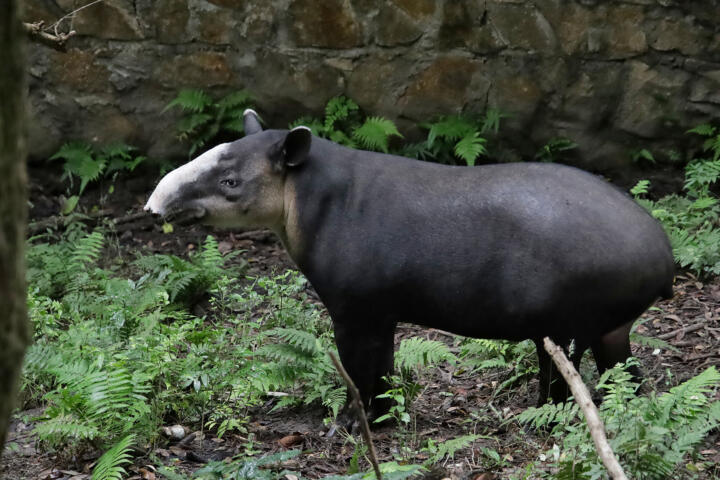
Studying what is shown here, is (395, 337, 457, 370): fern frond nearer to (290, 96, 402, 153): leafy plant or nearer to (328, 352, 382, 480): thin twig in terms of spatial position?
(328, 352, 382, 480): thin twig

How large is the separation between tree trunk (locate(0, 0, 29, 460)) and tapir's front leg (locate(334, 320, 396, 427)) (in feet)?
10.7

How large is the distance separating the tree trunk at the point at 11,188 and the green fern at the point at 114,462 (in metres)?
2.63

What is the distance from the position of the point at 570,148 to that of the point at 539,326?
183 inches

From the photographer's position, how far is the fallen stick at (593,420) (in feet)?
11.6

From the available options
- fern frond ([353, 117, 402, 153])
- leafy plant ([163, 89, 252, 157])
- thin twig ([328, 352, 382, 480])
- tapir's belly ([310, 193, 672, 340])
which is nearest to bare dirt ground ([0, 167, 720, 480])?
tapir's belly ([310, 193, 672, 340])

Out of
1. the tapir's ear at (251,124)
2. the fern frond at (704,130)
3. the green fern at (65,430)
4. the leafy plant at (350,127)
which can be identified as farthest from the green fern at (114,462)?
the fern frond at (704,130)

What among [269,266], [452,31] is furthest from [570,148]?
[269,266]

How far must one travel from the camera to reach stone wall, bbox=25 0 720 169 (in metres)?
8.73

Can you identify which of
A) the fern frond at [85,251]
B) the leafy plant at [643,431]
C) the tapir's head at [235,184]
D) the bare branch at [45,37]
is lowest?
the fern frond at [85,251]

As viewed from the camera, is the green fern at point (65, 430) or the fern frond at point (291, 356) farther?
the fern frond at point (291, 356)

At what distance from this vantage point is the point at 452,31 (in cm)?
897

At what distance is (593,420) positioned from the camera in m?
3.71

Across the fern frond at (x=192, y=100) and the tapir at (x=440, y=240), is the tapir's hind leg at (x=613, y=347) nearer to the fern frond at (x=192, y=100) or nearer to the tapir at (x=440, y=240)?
the tapir at (x=440, y=240)

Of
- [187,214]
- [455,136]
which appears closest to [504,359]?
[187,214]
